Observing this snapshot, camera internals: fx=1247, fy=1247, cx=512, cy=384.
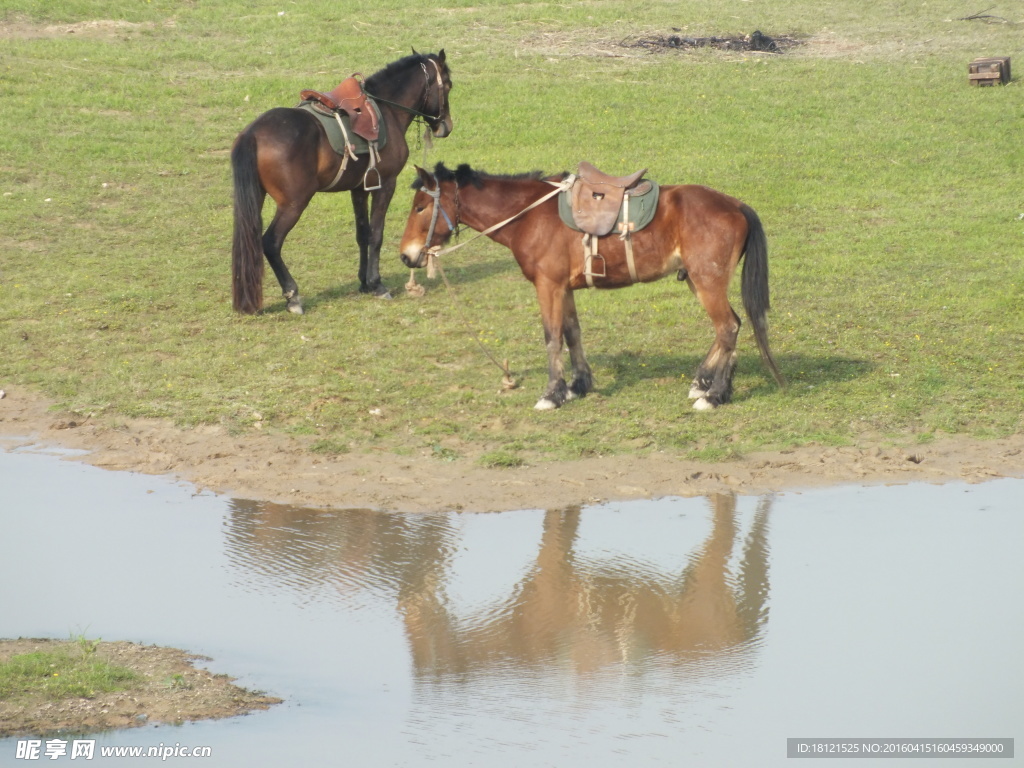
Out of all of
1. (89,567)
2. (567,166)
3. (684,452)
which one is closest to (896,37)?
(567,166)

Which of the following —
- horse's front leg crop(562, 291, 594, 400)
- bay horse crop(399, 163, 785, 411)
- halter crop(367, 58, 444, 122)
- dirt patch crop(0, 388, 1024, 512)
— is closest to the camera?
dirt patch crop(0, 388, 1024, 512)

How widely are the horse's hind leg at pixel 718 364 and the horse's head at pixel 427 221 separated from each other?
2032mm

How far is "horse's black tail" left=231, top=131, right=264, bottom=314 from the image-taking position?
39.3 feet

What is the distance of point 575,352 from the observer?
→ 33.7 feet

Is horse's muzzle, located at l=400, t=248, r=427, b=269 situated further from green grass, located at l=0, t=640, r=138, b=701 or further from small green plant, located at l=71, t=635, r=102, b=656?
green grass, located at l=0, t=640, r=138, b=701

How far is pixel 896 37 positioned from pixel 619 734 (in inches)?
831

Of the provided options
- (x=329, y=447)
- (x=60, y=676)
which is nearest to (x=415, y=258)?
(x=329, y=447)

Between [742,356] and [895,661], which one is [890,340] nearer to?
[742,356]

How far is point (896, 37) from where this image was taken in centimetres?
2375

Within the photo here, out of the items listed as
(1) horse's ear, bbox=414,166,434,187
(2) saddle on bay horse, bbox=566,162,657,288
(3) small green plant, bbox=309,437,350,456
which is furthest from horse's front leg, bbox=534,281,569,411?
(3) small green plant, bbox=309,437,350,456

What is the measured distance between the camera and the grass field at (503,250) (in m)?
10.0

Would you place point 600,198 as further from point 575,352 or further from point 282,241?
point 282,241

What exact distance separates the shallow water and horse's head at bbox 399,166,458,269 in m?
2.60

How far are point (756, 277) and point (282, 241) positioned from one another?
505 cm
